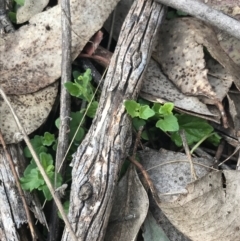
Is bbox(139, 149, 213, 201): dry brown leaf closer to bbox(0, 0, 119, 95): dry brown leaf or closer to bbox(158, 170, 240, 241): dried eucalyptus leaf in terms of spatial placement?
bbox(158, 170, 240, 241): dried eucalyptus leaf

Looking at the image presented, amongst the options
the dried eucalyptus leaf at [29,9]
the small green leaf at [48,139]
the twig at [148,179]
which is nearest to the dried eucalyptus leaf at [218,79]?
the twig at [148,179]

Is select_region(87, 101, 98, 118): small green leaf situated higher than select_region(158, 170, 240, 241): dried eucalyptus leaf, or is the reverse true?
select_region(87, 101, 98, 118): small green leaf

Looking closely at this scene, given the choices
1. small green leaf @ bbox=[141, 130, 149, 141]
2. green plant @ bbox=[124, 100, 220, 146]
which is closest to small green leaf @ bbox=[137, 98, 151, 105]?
green plant @ bbox=[124, 100, 220, 146]

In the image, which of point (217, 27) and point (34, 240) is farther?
point (217, 27)

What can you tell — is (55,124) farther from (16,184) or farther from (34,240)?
(34,240)

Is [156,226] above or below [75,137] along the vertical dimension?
below

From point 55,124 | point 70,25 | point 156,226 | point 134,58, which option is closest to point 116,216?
point 156,226
